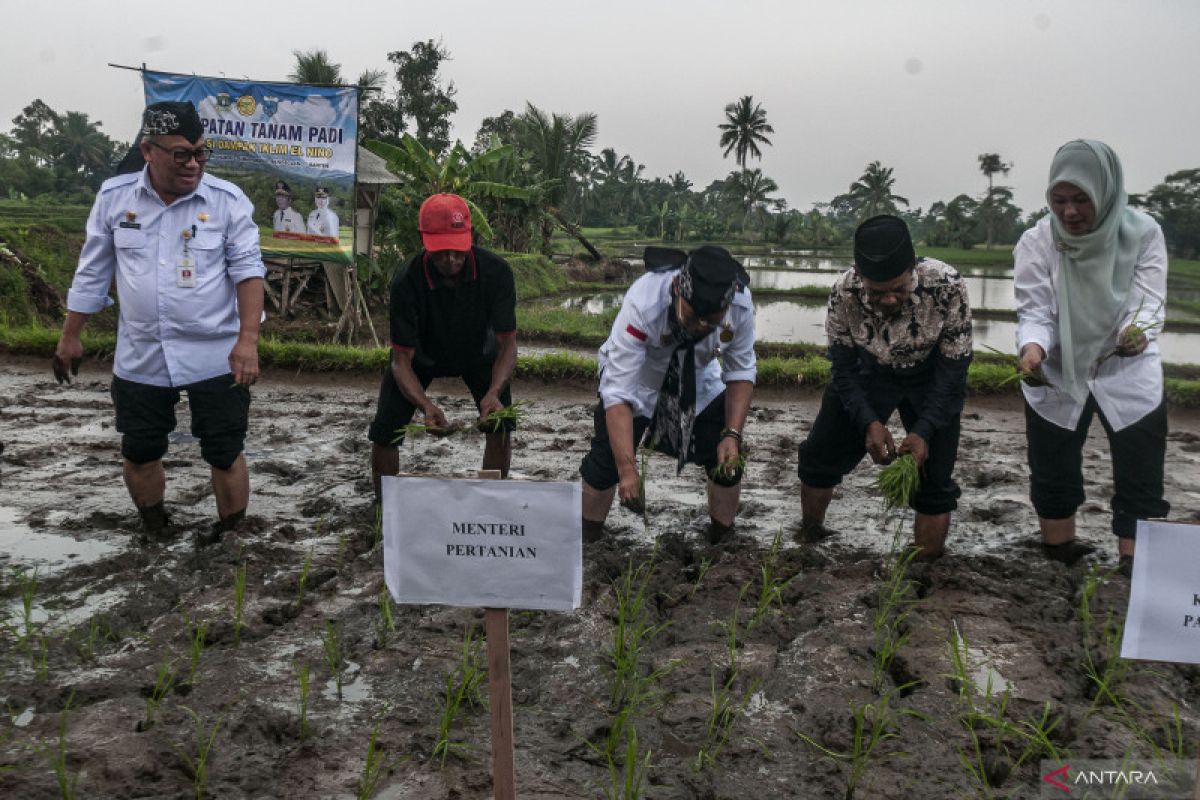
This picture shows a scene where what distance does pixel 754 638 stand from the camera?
3174 millimetres

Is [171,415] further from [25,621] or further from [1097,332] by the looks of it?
[1097,332]

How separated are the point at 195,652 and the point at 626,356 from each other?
170 cm

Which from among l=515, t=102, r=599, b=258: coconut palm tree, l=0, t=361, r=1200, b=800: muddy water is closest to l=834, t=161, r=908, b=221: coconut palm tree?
Answer: l=515, t=102, r=599, b=258: coconut palm tree

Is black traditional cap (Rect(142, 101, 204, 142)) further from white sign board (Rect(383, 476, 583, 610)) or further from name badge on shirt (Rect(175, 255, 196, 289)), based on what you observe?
white sign board (Rect(383, 476, 583, 610))

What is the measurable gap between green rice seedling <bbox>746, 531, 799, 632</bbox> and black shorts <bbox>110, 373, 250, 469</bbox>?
2.07 metres

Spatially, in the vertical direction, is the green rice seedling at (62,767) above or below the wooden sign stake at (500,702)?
below

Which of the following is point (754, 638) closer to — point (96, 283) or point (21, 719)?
point (21, 719)

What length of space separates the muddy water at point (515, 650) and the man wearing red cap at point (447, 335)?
1.88 feet

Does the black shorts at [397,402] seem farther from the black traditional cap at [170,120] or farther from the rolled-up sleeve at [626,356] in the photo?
the black traditional cap at [170,120]

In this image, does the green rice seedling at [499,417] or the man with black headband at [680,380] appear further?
the green rice seedling at [499,417]

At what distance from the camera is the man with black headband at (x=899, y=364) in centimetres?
334

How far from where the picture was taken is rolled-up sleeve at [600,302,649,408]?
11.3ft

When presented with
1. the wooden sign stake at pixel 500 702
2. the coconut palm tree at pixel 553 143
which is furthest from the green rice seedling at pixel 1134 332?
the coconut palm tree at pixel 553 143

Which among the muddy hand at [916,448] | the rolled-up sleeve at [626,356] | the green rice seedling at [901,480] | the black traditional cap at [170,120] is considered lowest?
the green rice seedling at [901,480]
